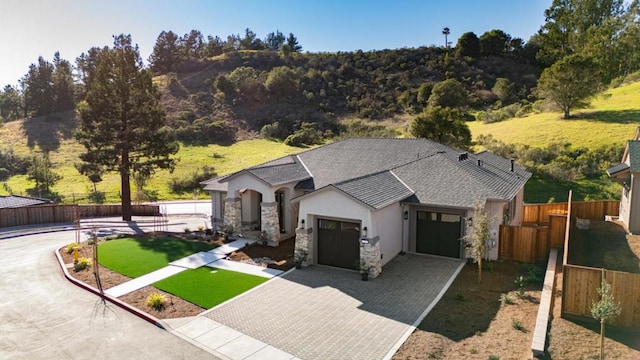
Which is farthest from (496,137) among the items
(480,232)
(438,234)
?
(480,232)

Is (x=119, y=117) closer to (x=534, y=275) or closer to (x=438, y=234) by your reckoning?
(x=438, y=234)

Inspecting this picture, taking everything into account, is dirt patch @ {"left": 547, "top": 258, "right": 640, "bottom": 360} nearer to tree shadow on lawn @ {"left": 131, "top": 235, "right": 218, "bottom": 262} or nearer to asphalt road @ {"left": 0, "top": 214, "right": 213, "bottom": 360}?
asphalt road @ {"left": 0, "top": 214, "right": 213, "bottom": 360}

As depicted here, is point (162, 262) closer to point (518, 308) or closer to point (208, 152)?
point (518, 308)

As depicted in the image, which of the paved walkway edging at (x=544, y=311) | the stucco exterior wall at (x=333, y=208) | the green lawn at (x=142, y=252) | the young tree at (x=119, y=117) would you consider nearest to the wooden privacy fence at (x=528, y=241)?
the paved walkway edging at (x=544, y=311)

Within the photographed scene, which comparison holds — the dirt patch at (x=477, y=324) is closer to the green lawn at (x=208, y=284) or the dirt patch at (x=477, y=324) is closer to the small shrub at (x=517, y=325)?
the small shrub at (x=517, y=325)

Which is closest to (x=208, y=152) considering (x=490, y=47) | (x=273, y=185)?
(x=273, y=185)

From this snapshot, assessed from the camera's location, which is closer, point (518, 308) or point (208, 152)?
point (518, 308)
